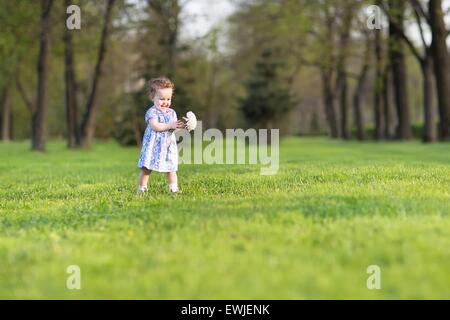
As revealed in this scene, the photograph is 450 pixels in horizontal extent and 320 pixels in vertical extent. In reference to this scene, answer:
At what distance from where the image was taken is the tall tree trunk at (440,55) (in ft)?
87.0

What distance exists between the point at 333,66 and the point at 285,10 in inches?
299

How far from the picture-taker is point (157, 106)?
867 cm

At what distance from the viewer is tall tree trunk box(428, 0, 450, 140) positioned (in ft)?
87.0

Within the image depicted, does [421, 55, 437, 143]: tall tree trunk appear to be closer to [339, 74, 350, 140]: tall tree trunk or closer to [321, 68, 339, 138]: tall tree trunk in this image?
[339, 74, 350, 140]: tall tree trunk

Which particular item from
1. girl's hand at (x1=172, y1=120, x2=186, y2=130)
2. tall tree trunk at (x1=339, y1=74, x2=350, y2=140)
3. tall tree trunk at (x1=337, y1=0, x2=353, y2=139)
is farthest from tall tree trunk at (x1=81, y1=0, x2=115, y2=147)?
girl's hand at (x1=172, y1=120, x2=186, y2=130)

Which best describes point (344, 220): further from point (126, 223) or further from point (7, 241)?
point (7, 241)

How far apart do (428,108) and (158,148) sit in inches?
948

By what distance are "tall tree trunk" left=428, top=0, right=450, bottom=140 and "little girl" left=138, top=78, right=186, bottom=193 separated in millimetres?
20954

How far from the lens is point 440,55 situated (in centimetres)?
2691

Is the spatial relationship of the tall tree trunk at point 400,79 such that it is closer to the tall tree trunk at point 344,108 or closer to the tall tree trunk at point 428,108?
the tall tree trunk at point 428,108

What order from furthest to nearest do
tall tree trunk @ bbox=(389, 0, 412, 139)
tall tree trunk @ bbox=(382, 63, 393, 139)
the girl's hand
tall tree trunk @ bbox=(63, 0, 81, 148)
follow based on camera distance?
tall tree trunk @ bbox=(382, 63, 393, 139) < tall tree trunk @ bbox=(389, 0, 412, 139) < tall tree trunk @ bbox=(63, 0, 81, 148) < the girl's hand

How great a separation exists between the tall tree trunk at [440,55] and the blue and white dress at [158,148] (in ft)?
68.9

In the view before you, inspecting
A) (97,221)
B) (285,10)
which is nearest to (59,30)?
(285,10)

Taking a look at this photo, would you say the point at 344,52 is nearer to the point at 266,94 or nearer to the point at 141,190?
the point at 266,94
